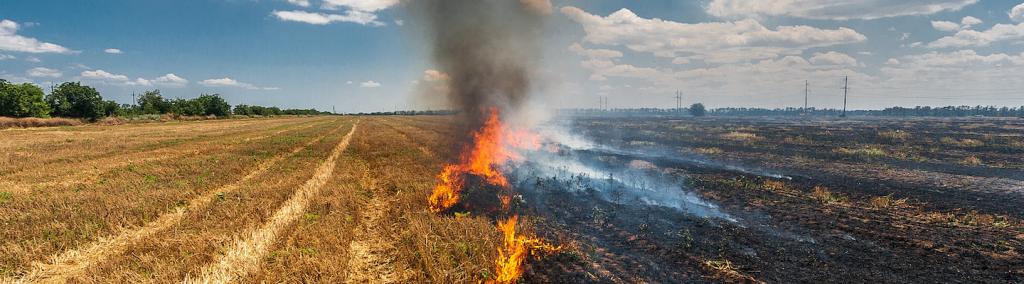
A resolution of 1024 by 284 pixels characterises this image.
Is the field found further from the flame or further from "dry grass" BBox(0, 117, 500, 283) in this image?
the flame

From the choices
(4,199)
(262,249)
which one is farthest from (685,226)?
(4,199)

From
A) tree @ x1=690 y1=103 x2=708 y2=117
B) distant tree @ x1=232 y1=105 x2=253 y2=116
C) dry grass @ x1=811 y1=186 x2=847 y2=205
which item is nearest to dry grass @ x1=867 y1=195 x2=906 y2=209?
dry grass @ x1=811 y1=186 x2=847 y2=205

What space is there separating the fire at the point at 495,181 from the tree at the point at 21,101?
226ft

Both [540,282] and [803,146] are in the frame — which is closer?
[540,282]

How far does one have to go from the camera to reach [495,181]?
16031 mm

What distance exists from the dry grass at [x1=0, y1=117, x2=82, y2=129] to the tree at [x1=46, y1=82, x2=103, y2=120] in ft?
14.1

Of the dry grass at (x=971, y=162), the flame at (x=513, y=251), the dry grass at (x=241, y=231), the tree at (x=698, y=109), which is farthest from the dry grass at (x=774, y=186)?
the tree at (x=698, y=109)

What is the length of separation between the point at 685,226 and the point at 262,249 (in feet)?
32.5

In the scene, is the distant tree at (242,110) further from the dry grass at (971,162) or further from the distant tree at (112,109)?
the dry grass at (971,162)

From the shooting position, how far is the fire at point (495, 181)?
8086 millimetres

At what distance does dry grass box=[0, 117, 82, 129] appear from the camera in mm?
50938

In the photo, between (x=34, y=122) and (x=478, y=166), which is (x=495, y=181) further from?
(x=34, y=122)

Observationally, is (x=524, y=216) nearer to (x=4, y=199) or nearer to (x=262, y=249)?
(x=262, y=249)

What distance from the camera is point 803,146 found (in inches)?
1356
